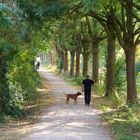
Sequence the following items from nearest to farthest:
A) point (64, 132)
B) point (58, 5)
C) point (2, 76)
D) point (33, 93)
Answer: point (64, 132) → point (58, 5) → point (2, 76) → point (33, 93)

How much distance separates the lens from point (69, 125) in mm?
15938

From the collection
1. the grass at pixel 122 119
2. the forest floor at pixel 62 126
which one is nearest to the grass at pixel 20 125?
the forest floor at pixel 62 126

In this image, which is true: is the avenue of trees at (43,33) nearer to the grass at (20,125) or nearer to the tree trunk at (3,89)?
the tree trunk at (3,89)

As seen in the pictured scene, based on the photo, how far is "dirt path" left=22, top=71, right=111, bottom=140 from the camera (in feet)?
44.5

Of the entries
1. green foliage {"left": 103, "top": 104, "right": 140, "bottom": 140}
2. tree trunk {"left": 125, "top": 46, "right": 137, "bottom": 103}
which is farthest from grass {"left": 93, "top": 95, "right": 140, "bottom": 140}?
tree trunk {"left": 125, "top": 46, "right": 137, "bottom": 103}

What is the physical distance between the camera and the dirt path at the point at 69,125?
44.5 feet

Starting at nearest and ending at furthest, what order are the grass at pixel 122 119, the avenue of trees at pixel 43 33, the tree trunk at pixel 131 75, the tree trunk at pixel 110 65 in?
the grass at pixel 122 119 → the avenue of trees at pixel 43 33 → the tree trunk at pixel 131 75 → the tree trunk at pixel 110 65

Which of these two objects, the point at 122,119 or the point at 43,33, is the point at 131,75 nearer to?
the point at 122,119

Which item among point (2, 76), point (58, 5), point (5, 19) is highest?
point (58, 5)

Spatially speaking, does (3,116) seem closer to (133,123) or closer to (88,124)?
(88,124)

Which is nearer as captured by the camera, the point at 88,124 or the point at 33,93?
the point at 88,124

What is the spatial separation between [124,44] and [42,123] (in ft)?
24.8

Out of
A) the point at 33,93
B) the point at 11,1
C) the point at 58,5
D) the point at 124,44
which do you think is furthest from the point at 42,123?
the point at 33,93

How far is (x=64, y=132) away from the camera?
14281 mm
